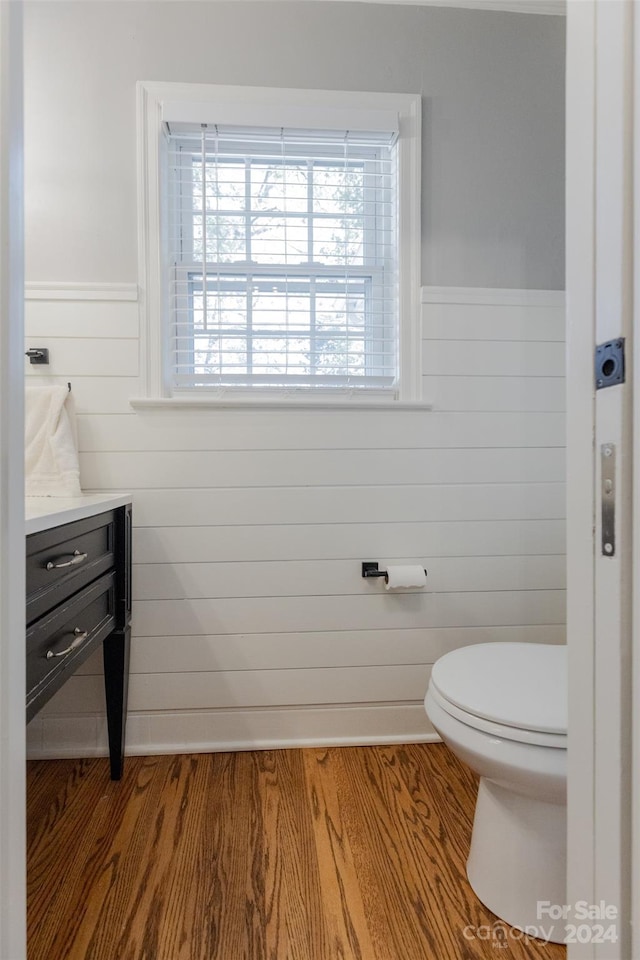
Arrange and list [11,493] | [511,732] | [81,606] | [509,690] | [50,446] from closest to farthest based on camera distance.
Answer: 1. [11,493]
2. [511,732]
3. [509,690]
4. [81,606]
5. [50,446]

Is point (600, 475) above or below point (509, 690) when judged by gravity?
above

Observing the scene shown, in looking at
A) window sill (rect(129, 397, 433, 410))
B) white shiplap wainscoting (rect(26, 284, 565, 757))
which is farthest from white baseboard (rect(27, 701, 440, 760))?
window sill (rect(129, 397, 433, 410))

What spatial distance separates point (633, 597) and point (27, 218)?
1908 mm

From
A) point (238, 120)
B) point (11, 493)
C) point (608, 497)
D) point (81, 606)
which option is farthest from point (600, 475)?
point (238, 120)

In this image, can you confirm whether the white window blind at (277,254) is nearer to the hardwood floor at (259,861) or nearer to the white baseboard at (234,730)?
the white baseboard at (234,730)

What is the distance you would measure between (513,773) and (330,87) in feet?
6.56

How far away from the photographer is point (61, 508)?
1190 mm

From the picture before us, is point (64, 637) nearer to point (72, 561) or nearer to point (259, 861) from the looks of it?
point (72, 561)

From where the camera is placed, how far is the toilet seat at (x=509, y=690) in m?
A: 0.98

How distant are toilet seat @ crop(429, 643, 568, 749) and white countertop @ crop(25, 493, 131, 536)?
89 cm

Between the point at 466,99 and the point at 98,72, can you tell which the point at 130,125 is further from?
the point at 466,99

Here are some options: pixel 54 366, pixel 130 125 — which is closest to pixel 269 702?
pixel 54 366

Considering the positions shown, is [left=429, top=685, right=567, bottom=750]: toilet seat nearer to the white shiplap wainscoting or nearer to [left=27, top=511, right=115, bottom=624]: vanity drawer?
the white shiplap wainscoting

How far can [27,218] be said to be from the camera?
162cm
